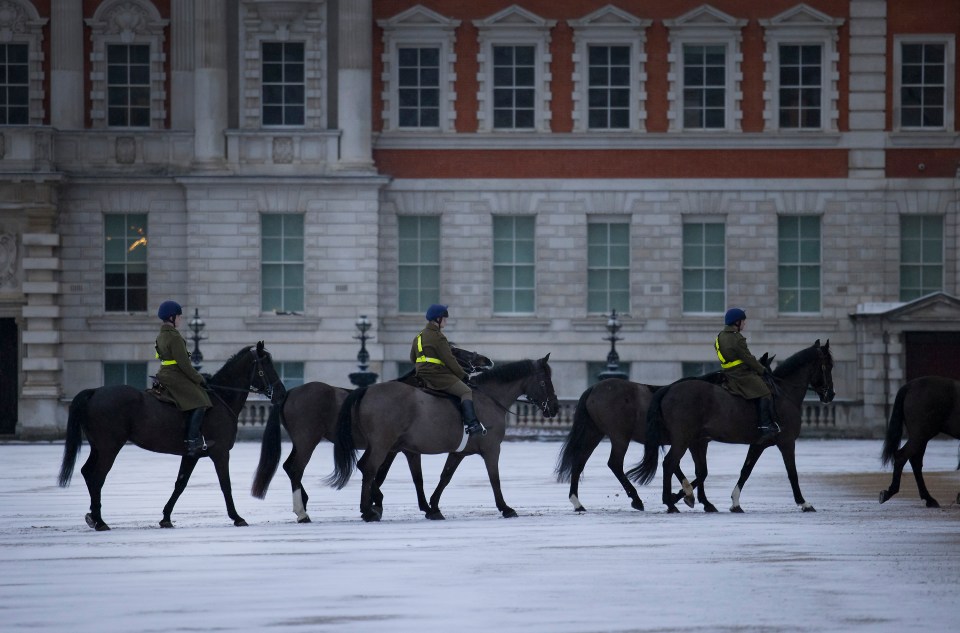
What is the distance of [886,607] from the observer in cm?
1094

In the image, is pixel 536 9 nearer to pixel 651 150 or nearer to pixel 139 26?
pixel 651 150

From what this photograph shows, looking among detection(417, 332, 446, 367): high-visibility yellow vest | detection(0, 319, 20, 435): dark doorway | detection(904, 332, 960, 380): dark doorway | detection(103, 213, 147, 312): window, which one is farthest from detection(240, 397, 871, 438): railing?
detection(417, 332, 446, 367): high-visibility yellow vest

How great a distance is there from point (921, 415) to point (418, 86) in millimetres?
21136

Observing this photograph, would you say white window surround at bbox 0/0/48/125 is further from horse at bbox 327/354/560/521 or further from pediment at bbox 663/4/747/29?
horse at bbox 327/354/560/521

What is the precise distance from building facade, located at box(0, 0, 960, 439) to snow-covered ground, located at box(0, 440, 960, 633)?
55.8 ft

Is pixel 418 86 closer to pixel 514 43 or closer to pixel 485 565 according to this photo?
pixel 514 43

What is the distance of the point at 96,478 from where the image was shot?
1647 cm

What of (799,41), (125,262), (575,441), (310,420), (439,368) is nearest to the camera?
(439,368)

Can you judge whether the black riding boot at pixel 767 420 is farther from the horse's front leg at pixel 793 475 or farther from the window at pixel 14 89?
the window at pixel 14 89

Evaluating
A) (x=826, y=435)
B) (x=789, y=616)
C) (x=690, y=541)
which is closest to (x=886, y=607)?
(x=789, y=616)

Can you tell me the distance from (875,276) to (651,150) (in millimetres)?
5837

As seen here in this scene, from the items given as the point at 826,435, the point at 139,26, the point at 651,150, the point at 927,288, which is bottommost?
the point at 826,435

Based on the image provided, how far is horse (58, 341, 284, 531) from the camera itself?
53.9 ft

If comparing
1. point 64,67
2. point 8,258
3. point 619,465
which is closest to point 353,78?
point 64,67
